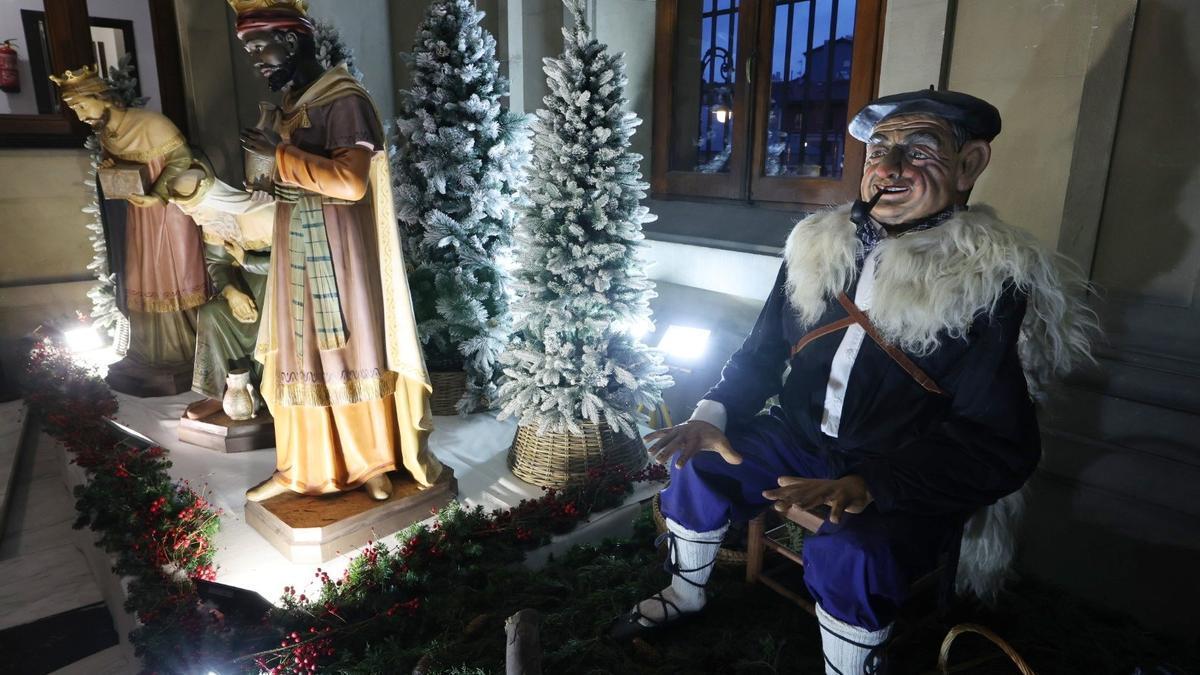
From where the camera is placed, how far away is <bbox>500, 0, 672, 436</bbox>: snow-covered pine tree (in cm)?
297

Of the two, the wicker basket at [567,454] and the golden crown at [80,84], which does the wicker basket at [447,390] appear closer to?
the wicker basket at [567,454]

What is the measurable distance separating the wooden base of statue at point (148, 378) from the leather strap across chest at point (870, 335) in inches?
165

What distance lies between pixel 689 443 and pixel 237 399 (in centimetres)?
279

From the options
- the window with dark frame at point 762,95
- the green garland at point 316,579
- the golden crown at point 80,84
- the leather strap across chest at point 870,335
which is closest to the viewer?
the leather strap across chest at point 870,335

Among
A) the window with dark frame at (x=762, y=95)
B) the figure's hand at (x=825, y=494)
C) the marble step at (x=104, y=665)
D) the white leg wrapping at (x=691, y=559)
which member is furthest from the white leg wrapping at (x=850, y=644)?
the window with dark frame at (x=762, y=95)

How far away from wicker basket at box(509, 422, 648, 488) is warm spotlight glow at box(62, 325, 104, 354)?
3995 mm

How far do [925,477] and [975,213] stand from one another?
2.32 ft

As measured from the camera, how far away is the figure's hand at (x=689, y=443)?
1986 millimetres

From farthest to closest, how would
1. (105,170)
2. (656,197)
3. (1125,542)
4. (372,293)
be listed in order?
(656,197) < (105,170) < (372,293) < (1125,542)

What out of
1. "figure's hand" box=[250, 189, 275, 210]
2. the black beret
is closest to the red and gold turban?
"figure's hand" box=[250, 189, 275, 210]

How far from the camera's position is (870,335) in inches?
76.2

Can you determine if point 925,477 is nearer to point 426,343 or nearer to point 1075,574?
point 1075,574

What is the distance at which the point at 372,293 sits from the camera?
8.70 ft

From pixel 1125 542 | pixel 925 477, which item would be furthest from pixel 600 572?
pixel 1125 542
